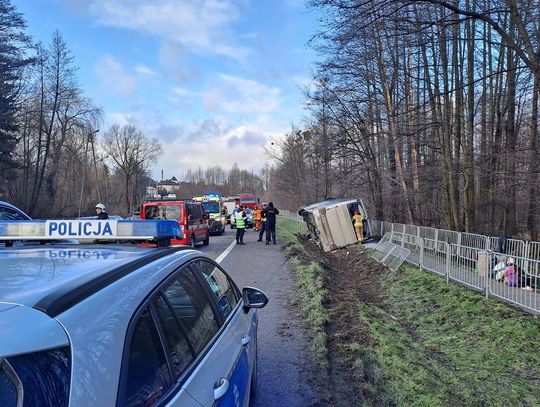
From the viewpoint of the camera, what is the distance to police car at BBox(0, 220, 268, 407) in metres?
1.39

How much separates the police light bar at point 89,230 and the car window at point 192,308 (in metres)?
0.68

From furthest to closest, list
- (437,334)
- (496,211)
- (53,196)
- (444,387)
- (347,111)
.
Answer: (53,196) < (347,111) < (496,211) < (437,334) < (444,387)

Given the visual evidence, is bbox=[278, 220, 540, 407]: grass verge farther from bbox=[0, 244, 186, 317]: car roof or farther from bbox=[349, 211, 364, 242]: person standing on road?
bbox=[349, 211, 364, 242]: person standing on road

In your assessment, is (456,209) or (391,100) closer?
(456,209)

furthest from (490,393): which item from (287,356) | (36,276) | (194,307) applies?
(36,276)

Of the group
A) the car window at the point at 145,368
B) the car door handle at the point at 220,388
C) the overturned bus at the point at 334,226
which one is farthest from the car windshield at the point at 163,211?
the car window at the point at 145,368

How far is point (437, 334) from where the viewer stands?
7582 millimetres

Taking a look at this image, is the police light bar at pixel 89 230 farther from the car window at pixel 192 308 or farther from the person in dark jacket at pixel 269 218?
the person in dark jacket at pixel 269 218

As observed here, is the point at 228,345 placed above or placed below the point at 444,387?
above

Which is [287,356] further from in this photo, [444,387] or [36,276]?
[36,276]

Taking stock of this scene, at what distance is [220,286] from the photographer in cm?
373

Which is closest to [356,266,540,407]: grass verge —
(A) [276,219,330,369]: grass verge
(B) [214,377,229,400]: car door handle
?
(A) [276,219,330,369]: grass verge

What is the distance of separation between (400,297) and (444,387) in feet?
17.6

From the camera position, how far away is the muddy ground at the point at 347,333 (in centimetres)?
499
